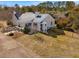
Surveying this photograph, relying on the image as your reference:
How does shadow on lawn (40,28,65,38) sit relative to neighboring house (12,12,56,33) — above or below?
below

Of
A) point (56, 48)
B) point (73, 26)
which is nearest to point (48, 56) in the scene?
point (56, 48)

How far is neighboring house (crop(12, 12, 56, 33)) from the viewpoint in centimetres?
379

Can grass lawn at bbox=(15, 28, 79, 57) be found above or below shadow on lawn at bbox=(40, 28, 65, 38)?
below

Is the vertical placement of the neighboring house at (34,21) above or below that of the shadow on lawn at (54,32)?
above

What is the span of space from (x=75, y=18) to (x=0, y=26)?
0.62 meters

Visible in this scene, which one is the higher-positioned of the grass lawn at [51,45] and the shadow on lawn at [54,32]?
the shadow on lawn at [54,32]

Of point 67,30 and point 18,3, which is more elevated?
point 18,3

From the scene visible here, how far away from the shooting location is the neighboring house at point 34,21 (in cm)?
379

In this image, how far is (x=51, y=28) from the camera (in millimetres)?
3797

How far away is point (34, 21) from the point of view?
3.79 m

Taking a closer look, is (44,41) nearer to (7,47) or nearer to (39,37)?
(39,37)

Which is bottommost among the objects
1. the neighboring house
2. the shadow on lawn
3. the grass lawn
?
the grass lawn

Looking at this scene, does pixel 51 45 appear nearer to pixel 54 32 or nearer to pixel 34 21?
pixel 54 32

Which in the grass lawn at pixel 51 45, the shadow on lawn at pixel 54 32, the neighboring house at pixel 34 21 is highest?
the neighboring house at pixel 34 21
